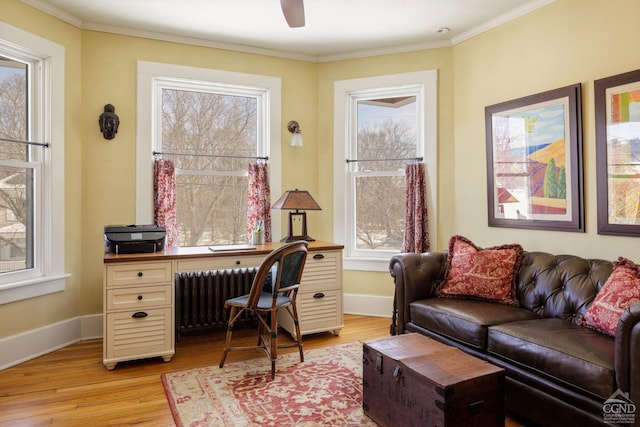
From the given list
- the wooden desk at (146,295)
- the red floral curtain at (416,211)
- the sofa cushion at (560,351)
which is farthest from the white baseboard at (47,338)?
the sofa cushion at (560,351)

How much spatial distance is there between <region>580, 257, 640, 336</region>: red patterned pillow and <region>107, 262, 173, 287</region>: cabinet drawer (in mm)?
2722

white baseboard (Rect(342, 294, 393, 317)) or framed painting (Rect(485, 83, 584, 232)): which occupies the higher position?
framed painting (Rect(485, 83, 584, 232))

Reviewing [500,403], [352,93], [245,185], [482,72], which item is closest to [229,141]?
[245,185]

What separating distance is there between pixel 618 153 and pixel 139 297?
3.40 m

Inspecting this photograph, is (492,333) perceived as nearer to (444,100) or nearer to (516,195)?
(516,195)

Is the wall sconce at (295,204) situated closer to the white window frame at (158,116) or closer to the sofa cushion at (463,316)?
the white window frame at (158,116)

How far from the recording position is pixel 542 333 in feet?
7.09

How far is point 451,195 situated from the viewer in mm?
4012

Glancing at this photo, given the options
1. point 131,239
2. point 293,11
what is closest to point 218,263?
point 131,239

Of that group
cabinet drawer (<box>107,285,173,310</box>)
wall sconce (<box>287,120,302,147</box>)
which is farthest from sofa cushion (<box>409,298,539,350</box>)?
wall sconce (<box>287,120,302,147</box>)

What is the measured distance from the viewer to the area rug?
2.21 m

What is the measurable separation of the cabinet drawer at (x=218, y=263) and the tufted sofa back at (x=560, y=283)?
1997 millimetres

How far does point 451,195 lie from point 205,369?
270 centimetres

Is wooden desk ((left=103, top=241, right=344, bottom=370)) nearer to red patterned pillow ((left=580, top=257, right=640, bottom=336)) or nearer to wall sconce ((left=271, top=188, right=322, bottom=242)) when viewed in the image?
wall sconce ((left=271, top=188, right=322, bottom=242))
